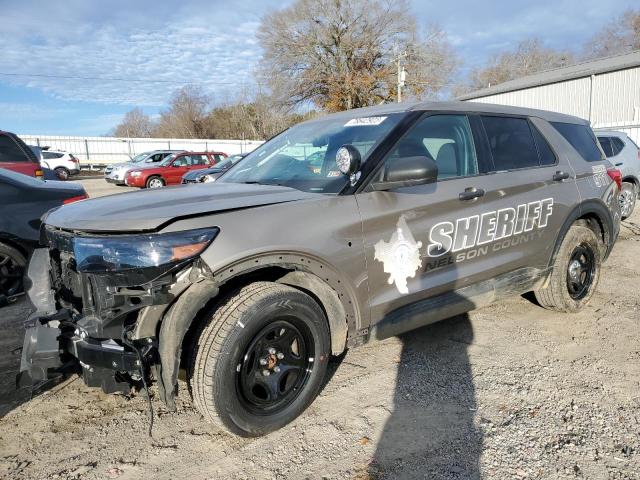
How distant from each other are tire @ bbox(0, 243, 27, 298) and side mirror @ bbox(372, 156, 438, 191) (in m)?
4.00

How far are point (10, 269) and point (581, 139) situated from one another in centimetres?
582

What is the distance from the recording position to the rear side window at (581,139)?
4.39 m

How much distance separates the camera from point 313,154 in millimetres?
3385

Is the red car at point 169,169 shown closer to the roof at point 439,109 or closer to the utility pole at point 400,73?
the utility pole at point 400,73

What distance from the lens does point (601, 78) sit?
26.0 metres

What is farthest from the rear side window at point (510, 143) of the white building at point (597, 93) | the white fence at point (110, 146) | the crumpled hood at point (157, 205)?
the white fence at point (110, 146)

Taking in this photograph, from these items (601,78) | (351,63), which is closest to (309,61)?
(351,63)

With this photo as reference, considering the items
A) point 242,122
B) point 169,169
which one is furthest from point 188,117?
point 169,169

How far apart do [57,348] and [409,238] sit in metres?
2.07

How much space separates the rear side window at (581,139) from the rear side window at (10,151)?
8769 millimetres

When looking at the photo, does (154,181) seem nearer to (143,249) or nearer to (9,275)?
(9,275)

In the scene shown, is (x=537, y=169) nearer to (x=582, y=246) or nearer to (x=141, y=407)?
(x=582, y=246)

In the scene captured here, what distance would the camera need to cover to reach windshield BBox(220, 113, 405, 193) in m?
3.03

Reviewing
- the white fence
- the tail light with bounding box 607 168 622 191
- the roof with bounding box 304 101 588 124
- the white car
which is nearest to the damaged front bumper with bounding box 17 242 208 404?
the roof with bounding box 304 101 588 124
